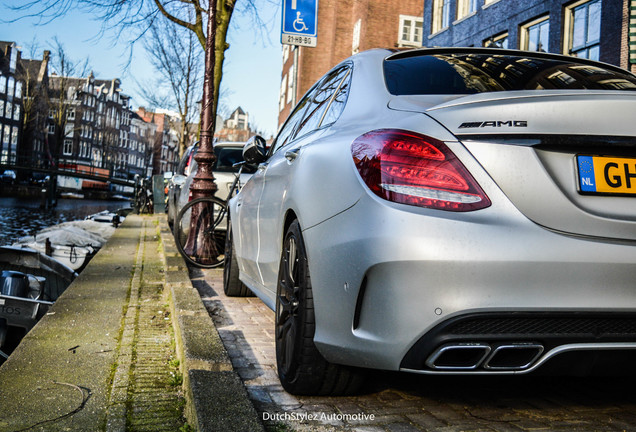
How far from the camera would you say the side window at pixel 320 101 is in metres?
3.58

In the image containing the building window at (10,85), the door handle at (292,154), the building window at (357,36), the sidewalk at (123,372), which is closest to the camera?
the sidewalk at (123,372)

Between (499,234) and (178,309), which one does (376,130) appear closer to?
(499,234)

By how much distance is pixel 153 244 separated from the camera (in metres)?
11.2

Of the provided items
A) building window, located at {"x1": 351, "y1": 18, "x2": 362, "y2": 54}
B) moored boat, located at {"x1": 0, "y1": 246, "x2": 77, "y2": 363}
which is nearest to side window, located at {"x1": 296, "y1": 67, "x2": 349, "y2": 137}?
moored boat, located at {"x1": 0, "y1": 246, "x2": 77, "y2": 363}

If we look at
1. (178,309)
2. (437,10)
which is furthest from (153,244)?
(437,10)

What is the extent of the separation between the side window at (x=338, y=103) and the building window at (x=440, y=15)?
23.6 metres

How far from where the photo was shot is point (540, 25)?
64.0 feet

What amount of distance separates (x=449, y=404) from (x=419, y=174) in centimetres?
118

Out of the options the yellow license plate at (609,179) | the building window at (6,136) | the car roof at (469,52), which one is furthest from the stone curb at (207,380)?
the building window at (6,136)

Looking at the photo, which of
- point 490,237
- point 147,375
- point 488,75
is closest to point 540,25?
point 488,75

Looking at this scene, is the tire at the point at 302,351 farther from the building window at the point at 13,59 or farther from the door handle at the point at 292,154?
the building window at the point at 13,59

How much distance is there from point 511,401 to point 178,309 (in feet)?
6.81

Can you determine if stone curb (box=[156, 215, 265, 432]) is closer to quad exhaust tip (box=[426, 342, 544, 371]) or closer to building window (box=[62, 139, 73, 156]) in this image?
quad exhaust tip (box=[426, 342, 544, 371])

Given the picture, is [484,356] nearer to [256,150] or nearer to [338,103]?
[338,103]
